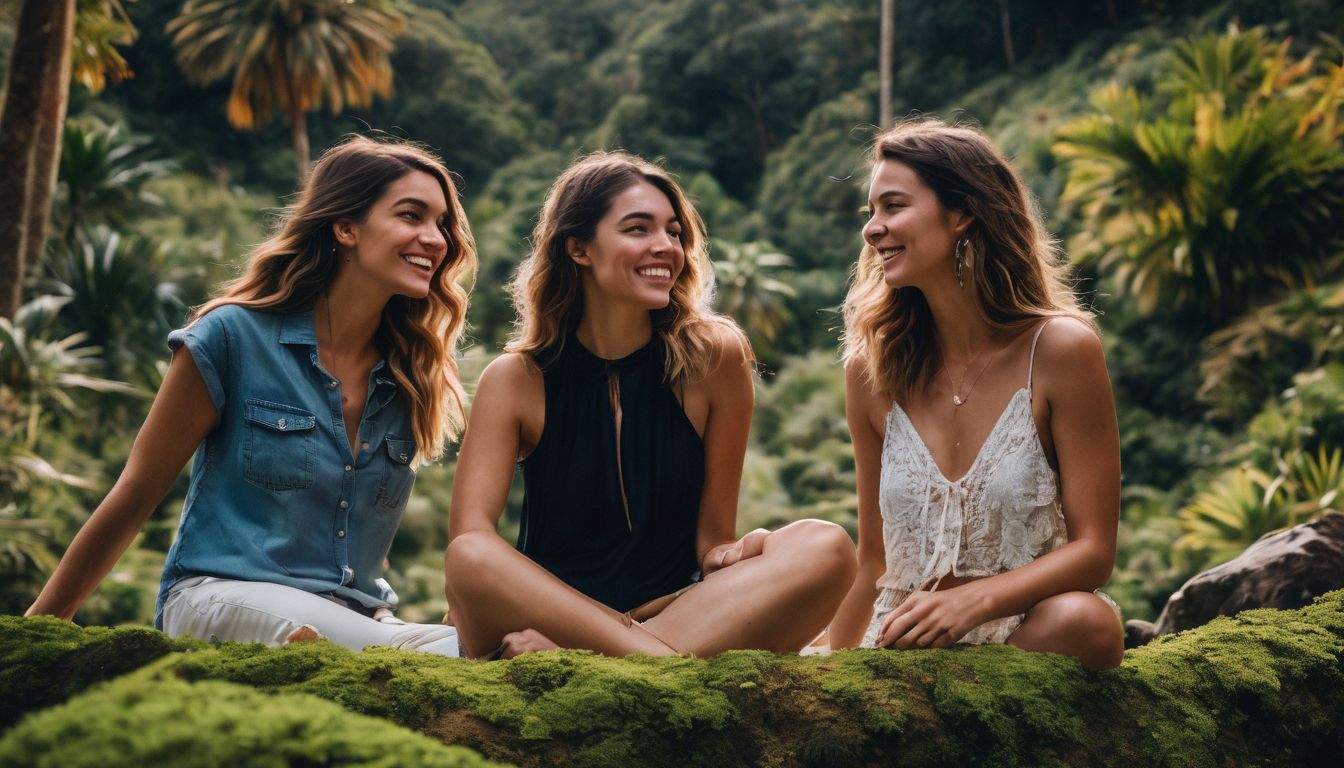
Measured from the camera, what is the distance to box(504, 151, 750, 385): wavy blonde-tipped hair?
3.49 metres

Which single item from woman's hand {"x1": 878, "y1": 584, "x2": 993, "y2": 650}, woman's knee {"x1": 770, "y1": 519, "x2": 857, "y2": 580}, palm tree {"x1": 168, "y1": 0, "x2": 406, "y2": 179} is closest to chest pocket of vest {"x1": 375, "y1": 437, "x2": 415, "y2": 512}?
woman's knee {"x1": 770, "y1": 519, "x2": 857, "y2": 580}

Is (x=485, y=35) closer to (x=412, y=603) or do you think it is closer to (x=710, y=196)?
(x=710, y=196)

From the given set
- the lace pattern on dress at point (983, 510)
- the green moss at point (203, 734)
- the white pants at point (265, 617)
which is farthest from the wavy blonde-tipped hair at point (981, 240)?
the green moss at point (203, 734)

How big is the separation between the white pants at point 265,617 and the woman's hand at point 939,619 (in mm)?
1210

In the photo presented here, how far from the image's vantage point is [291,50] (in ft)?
66.0

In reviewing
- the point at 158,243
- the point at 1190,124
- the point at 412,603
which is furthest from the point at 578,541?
the point at 158,243

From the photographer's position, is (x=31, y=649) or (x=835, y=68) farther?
(x=835, y=68)

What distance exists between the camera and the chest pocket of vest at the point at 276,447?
3248mm

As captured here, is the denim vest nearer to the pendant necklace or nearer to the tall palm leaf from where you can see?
the pendant necklace

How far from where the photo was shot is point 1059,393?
3008 mm

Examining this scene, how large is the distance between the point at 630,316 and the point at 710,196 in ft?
91.3

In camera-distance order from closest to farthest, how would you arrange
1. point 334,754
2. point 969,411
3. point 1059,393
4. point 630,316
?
point 334,754 → point 1059,393 → point 969,411 → point 630,316

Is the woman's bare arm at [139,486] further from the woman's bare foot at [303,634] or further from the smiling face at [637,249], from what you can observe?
the smiling face at [637,249]

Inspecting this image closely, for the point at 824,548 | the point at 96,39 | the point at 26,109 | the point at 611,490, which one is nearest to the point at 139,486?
the point at 611,490
